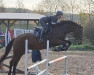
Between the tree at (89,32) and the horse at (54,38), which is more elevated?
the horse at (54,38)

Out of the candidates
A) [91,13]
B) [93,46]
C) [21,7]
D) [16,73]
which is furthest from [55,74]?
[21,7]

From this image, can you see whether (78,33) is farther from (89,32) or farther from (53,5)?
(53,5)

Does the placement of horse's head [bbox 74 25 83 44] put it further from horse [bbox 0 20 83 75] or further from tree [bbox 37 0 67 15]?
tree [bbox 37 0 67 15]

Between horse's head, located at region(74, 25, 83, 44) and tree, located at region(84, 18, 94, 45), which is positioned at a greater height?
horse's head, located at region(74, 25, 83, 44)

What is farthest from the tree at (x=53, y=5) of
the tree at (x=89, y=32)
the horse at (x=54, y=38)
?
the horse at (x=54, y=38)

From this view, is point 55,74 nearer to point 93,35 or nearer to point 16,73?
point 16,73

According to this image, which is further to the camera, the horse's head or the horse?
the horse's head

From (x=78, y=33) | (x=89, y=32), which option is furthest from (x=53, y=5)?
(x=78, y=33)

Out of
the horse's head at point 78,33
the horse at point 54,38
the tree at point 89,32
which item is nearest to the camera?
the horse at point 54,38

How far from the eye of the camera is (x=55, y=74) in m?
8.20

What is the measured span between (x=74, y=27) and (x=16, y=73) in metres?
2.45

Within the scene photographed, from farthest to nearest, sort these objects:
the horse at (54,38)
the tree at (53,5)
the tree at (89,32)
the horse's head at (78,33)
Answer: the tree at (53,5) → the tree at (89,32) → the horse's head at (78,33) → the horse at (54,38)

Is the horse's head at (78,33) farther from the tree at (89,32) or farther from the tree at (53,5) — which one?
the tree at (53,5)

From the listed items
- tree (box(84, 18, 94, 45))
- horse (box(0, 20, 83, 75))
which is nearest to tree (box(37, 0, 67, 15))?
tree (box(84, 18, 94, 45))
